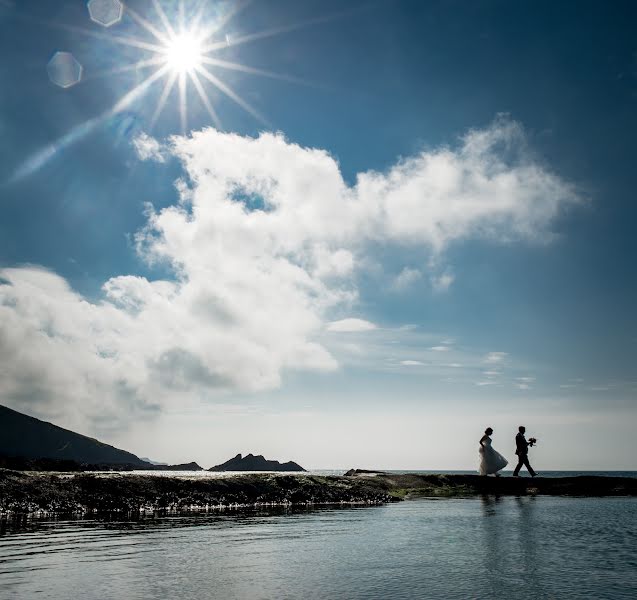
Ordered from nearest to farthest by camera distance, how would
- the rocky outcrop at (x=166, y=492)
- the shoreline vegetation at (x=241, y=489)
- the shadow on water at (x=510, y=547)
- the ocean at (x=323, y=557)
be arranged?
the ocean at (x=323, y=557)
the shadow on water at (x=510, y=547)
the rocky outcrop at (x=166, y=492)
the shoreline vegetation at (x=241, y=489)

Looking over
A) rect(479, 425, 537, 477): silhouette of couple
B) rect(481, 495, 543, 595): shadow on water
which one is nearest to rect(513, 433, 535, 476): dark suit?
rect(479, 425, 537, 477): silhouette of couple

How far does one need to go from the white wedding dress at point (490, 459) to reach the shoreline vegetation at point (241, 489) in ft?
4.95

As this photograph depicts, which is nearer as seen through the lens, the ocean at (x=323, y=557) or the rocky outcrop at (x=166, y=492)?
the ocean at (x=323, y=557)

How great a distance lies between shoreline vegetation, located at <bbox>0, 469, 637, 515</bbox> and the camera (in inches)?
1077

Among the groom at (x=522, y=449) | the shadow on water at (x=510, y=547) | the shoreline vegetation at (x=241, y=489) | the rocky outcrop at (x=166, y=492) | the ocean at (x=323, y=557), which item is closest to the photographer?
the ocean at (x=323, y=557)

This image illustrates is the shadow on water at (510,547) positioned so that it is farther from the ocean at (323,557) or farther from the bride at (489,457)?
the bride at (489,457)

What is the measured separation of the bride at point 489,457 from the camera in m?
38.3

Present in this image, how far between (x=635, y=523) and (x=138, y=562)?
21538mm

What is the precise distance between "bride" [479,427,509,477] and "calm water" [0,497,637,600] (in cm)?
1300

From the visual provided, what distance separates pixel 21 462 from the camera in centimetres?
3884

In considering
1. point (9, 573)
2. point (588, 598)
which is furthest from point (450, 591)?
point (9, 573)

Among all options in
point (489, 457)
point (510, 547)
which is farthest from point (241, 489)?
point (510, 547)

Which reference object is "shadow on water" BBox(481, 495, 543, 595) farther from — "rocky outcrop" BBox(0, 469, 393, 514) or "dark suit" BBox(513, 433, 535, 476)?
"rocky outcrop" BBox(0, 469, 393, 514)

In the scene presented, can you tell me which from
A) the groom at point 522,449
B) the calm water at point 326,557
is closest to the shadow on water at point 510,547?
the calm water at point 326,557
